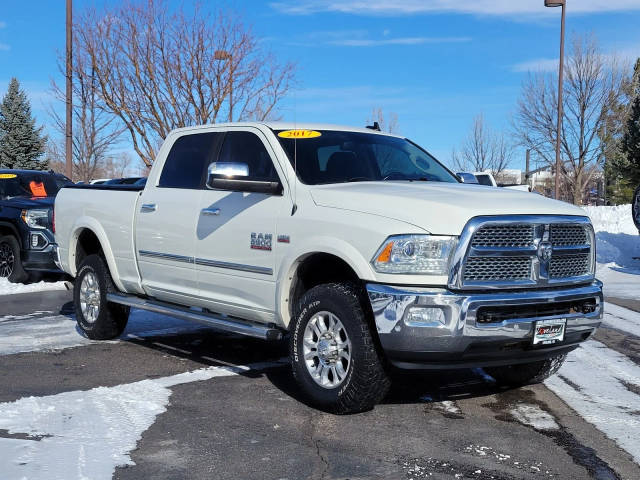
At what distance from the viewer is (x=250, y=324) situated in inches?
236

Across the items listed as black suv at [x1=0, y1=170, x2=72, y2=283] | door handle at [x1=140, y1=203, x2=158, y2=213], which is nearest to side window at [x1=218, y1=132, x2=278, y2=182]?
door handle at [x1=140, y1=203, x2=158, y2=213]

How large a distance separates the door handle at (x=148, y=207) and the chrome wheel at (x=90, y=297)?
1159mm

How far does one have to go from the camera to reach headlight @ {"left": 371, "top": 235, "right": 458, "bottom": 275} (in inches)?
183

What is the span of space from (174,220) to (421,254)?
2624 millimetres

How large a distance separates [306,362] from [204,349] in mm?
2339

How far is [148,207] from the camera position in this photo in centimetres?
689

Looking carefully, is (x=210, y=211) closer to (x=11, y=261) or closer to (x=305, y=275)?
(x=305, y=275)

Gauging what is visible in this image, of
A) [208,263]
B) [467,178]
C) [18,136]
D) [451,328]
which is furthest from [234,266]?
[18,136]

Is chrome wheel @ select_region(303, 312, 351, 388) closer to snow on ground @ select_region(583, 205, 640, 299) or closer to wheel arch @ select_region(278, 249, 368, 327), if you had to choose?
wheel arch @ select_region(278, 249, 368, 327)

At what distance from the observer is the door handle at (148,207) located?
22.4ft

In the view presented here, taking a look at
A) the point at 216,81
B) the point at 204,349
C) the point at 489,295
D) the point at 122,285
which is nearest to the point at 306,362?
the point at 489,295

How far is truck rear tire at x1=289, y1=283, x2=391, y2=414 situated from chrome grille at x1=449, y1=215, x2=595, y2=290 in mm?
685

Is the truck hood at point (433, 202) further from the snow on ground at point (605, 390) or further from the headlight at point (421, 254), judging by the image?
the snow on ground at point (605, 390)

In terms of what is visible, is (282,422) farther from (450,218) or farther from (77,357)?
(77,357)
